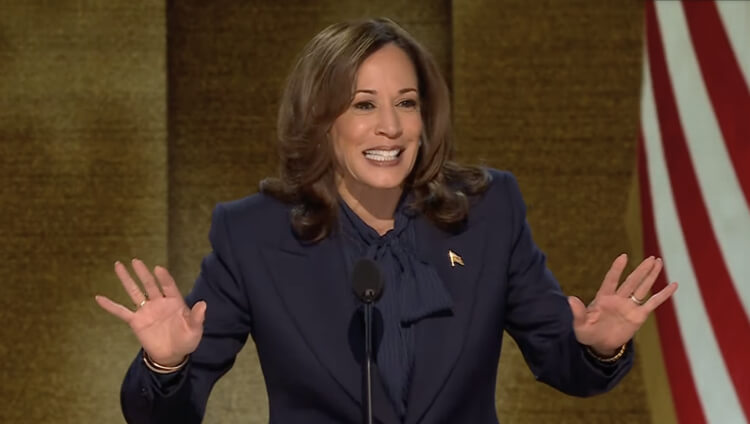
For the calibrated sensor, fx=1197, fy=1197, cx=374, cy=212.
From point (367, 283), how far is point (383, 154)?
0.47 m

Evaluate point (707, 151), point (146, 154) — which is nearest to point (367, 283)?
point (707, 151)

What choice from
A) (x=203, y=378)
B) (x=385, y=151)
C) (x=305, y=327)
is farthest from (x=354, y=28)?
(x=203, y=378)

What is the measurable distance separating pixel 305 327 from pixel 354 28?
0.51 metres

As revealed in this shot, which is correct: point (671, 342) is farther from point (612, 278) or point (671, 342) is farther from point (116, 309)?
point (116, 309)

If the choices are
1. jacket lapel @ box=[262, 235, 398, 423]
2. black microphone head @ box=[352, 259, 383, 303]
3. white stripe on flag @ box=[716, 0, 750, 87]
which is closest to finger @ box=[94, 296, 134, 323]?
jacket lapel @ box=[262, 235, 398, 423]

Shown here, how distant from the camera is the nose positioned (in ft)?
6.44

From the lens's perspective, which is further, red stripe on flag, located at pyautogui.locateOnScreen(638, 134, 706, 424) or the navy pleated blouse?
red stripe on flag, located at pyautogui.locateOnScreen(638, 134, 706, 424)

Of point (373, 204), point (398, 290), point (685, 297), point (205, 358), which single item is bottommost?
point (685, 297)

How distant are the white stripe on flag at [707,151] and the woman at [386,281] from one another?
1010 mm

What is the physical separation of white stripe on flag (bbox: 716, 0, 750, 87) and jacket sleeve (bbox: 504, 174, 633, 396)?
1084 millimetres

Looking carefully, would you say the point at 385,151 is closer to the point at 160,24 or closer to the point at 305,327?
the point at 305,327

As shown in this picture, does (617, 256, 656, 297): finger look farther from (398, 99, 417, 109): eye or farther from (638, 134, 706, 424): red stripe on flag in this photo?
(638, 134, 706, 424): red stripe on flag

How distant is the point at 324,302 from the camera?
78.5 inches

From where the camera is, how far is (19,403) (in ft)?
10.8
